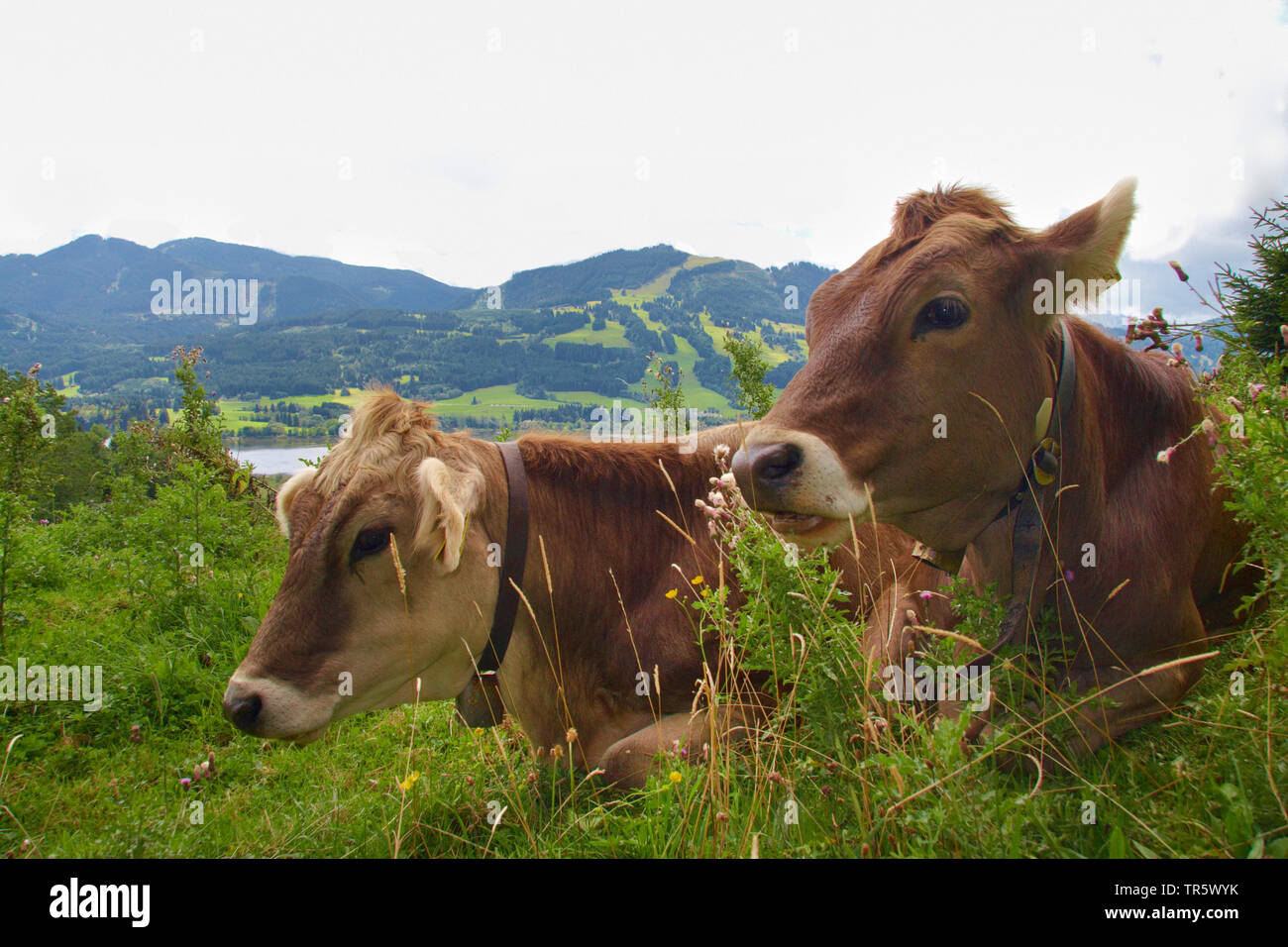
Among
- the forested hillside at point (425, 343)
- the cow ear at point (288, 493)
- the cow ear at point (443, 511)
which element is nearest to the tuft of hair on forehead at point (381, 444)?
the cow ear at point (443, 511)

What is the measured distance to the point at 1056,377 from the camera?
2.86 metres

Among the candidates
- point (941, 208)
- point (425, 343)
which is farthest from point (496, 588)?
point (425, 343)

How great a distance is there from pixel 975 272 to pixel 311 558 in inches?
123

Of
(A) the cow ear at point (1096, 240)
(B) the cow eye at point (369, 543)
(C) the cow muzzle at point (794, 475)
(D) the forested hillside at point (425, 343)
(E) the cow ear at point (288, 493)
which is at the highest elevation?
(D) the forested hillside at point (425, 343)

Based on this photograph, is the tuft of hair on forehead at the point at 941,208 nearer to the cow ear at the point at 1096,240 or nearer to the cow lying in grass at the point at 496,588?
the cow ear at the point at 1096,240

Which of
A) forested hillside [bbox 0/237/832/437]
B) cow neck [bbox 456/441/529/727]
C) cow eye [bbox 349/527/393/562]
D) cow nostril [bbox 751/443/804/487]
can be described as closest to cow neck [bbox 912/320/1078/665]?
cow nostril [bbox 751/443/804/487]

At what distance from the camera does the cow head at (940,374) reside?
2.60 m

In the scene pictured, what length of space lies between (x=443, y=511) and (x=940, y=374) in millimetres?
2216

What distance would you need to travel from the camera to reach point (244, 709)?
10.0 feet

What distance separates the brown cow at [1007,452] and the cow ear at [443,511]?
1392 mm

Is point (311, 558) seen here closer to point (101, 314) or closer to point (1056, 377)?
point (1056, 377)

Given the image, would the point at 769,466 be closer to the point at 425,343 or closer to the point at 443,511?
the point at 443,511

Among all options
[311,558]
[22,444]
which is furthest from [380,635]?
[22,444]

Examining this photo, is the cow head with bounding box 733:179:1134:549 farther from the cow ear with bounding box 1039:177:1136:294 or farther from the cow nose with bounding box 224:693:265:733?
the cow nose with bounding box 224:693:265:733
